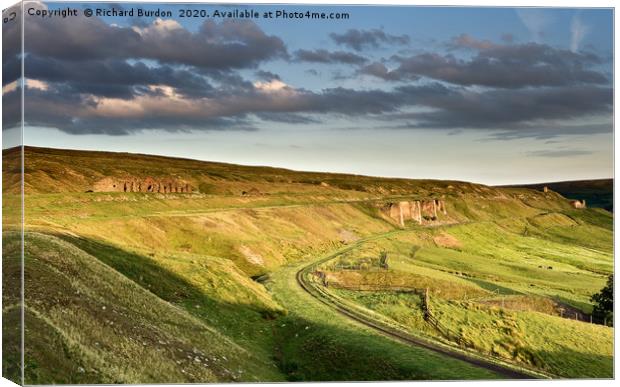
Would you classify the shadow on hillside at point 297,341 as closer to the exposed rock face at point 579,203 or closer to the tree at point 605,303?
the tree at point 605,303

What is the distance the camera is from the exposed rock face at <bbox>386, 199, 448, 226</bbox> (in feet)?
151

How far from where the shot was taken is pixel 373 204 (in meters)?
51.0

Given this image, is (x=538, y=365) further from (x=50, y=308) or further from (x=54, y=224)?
(x=54, y=224)

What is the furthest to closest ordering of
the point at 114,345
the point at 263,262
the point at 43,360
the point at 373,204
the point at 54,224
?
Result: the point at 373,204, the point at 263,262, the point at 54,224, the point at 114,345, the point at 43,360

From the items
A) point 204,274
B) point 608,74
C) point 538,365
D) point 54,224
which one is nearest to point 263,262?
point 204,274

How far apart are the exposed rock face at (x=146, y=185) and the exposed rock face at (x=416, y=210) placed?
17.3m

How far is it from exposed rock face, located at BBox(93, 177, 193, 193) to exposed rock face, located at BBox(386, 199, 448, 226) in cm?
1728

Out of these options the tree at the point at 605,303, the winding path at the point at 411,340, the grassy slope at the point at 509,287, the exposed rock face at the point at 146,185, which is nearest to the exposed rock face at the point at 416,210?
the grassy slope at the point at 509,287

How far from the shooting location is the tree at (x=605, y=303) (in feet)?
112

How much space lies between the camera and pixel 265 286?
30328mm

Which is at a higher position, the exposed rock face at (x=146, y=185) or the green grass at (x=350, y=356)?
the exposed rock face at (x=146, y=185)

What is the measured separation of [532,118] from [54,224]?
84.1ft

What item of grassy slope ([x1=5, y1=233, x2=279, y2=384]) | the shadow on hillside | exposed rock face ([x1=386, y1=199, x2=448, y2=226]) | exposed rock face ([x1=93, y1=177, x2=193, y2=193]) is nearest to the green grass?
the shadow on hillside

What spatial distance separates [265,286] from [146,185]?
25984 mm
